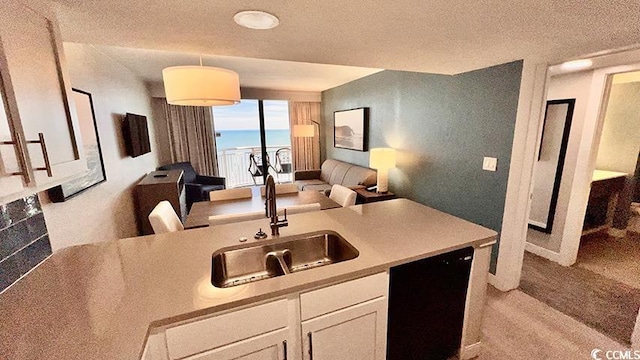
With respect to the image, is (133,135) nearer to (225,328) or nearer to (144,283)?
(144,283)

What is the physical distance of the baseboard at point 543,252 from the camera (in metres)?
2.70

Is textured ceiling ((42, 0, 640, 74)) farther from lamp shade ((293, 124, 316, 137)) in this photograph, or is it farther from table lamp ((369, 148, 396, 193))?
lamp shade ((293, 124, 316, 137))

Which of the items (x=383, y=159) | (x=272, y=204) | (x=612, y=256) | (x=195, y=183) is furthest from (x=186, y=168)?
(x=612, y=256)

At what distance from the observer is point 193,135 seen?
5090 mm

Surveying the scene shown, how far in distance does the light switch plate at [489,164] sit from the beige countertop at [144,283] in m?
1.06

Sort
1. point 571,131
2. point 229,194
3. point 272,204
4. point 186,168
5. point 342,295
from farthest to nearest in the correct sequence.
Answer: point 186,168
point 229,194
point 571,131
point 272,204
point 342,295

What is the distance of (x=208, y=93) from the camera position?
186 cm

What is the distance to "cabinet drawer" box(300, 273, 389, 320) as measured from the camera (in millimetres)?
1046

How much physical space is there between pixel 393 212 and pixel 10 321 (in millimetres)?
1908

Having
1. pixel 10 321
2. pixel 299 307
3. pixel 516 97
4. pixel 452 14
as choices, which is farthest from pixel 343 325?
pixel 516 97

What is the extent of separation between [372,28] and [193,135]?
187 inches

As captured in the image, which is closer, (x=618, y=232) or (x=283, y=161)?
(x=618, y=232)

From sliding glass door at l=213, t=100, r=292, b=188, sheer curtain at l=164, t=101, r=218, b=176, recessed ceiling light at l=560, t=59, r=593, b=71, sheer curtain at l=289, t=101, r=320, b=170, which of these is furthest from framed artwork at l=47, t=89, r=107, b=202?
recessed ceiling light at l=560, t=59, r=593, b=71

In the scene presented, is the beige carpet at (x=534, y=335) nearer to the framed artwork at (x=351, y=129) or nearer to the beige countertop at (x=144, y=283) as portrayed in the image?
the beige countertop at (x=144, y=283)
